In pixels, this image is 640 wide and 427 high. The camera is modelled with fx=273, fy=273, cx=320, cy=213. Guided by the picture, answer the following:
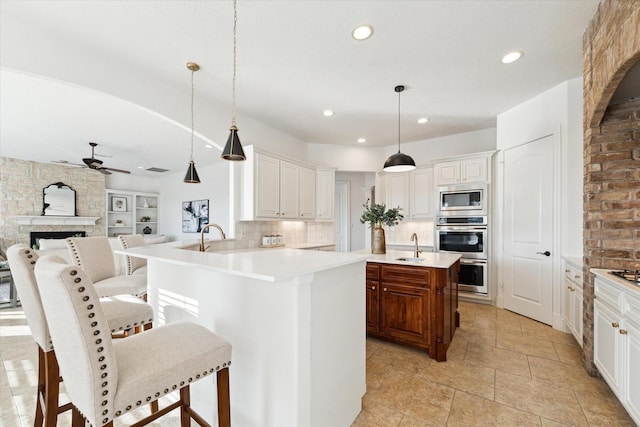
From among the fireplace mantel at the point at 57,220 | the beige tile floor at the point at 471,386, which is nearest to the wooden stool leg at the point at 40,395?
the beige tile floor at the point at 471,386

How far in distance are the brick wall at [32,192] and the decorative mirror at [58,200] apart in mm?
90

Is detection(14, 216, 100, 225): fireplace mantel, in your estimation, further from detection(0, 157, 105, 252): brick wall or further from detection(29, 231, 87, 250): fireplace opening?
detection(29, 231, 87, 250): fireplace opening

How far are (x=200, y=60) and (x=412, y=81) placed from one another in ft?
7.57

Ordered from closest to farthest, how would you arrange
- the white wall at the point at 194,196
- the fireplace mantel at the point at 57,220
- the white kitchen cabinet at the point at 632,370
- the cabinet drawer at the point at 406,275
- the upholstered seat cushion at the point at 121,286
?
1. the white kitchen cabinet at the point at 632,370
2. the upholstered seat cushion at the point at 121,286
3. the cabinet drawer at the point at 406,275
4. the fireplace mantel at the point at 57,220
5. the white wall at the point at 194,196

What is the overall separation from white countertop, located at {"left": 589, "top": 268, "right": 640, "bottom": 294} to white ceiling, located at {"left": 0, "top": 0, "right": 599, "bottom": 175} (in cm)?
199

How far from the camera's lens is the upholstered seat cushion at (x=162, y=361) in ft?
3.25

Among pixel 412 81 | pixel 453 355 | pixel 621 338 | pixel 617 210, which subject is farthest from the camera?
pixel 412 81

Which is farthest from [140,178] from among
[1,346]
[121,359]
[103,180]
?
[121,359]

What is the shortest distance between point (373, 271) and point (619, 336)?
5.80 feet

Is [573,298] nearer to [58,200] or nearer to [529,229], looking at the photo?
[529,229]

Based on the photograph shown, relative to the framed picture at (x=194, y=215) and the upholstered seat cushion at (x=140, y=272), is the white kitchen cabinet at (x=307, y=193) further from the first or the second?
the framed picture at (x=194, y=215)

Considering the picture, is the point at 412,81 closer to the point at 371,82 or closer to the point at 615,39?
the point at 371,82

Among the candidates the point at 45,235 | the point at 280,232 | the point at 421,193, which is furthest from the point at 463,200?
the point at 45,235

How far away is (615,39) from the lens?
176 centimetres
